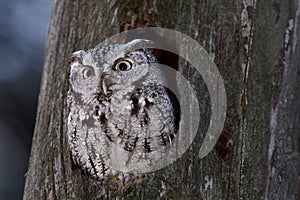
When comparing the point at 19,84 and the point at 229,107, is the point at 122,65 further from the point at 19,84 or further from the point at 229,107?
the point at 19,84

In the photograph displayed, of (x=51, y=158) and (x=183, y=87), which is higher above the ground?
(x=183, y=87)

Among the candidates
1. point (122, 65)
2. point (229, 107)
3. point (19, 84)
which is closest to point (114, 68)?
point (122, 65)

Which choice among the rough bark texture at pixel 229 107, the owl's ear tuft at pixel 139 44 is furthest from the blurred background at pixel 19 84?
the owl's ear tuft at pixel 139 44

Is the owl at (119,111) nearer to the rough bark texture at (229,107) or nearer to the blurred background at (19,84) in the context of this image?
the rough bark texture at (229,107)

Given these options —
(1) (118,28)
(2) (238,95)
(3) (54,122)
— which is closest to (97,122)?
(3) (54,122)

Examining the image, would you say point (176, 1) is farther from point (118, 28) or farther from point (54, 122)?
point (54, 122)
